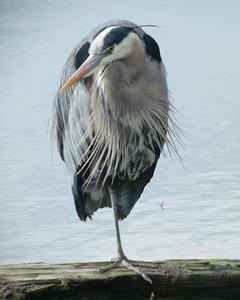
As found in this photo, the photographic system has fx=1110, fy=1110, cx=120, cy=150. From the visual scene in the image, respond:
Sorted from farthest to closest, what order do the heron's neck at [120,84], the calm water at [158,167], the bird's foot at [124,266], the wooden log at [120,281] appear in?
the calm water at [158,167], the heron's neck at [120,84], the bird's foot at [124,266], the wooden log at [120,281]

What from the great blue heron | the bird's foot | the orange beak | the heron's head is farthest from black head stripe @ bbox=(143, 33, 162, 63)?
the bird's foot

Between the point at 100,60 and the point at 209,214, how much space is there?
4.03ft

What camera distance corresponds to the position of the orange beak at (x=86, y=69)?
2939 millimetres

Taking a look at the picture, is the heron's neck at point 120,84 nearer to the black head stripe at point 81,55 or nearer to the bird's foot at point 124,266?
the black head stripe at point 81,55

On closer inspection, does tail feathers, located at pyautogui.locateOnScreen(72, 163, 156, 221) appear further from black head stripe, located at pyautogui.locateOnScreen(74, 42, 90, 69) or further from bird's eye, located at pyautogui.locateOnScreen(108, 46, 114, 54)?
bird's eye, located at pyautogui.locateOnScreen(108, 46, 114, 54)

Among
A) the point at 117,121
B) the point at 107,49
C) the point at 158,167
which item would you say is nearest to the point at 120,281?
the point at 117,121

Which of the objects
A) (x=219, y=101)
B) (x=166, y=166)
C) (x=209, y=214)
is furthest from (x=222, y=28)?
(x=209, y=214)

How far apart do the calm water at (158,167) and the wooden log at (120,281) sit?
2.56 feet

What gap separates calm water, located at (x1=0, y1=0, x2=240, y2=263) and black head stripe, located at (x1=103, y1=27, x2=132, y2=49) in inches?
38.6

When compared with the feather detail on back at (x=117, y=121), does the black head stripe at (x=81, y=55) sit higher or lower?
higher

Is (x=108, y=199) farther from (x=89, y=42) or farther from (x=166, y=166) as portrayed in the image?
(x=166, y=166)

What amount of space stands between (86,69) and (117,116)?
27 cm

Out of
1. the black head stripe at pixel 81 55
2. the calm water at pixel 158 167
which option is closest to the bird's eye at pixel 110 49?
the black head stripe at pixel 81 55

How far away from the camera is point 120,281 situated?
9.56 ft
